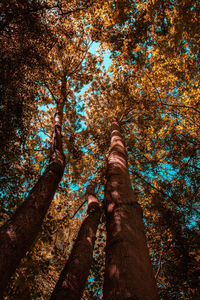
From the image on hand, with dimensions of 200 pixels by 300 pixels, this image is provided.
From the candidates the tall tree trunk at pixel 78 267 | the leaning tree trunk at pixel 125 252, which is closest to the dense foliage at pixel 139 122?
the tall tree trunk at pixel 78 267

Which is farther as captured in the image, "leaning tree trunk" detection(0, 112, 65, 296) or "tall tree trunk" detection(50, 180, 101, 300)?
"tall tree trunk" detection(50, 180, 101, 300)

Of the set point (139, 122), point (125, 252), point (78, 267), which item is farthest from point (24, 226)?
point (139, 122)

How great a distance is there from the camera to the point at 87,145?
1015 centimetres

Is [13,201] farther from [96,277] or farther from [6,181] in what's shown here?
[96,277]

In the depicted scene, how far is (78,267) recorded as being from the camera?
114 inches

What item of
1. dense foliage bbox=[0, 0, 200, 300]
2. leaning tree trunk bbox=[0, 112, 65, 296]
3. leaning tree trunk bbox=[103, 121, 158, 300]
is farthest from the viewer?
dense foliage bbox=[0, 0, 200, 300]

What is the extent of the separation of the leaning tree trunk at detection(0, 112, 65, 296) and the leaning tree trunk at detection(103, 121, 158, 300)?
4.43 ft

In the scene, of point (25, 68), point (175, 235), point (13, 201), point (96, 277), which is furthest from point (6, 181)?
point (175, 235)

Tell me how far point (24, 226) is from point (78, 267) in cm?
131

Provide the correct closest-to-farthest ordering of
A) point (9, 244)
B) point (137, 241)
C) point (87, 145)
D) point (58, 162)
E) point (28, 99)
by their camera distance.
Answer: point (137, 241)
point (9, 244)
point (58, 162)
point (28, 99)
point (87, 145)

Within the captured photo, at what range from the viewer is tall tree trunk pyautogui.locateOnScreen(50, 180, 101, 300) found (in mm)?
2463

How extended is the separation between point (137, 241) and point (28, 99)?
174 inches

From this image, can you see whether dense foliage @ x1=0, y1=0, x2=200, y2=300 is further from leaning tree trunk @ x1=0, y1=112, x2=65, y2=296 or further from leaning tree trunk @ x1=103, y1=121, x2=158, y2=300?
leaning tree trunk @ x1=103, y1=121, x2=158, y2=300

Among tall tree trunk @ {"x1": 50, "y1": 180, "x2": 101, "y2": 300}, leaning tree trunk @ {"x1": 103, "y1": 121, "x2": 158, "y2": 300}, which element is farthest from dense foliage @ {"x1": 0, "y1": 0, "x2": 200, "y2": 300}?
leaning tree trunk @ {"x1": 103, "y1": 121, "x2": 158, "y2": 300}
